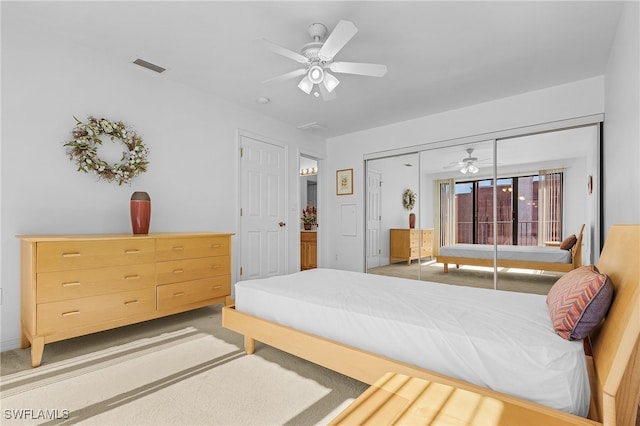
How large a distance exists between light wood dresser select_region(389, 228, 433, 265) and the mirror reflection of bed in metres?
0.05

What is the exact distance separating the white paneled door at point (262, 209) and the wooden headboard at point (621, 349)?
3828 mm

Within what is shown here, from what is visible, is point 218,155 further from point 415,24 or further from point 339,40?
point 415,24

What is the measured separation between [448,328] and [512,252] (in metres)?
3.21

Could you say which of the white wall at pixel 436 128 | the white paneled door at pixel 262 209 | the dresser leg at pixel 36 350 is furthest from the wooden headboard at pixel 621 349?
the white paneled door at pixel 262 209

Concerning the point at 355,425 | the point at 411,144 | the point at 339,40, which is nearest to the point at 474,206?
the point at 411,144

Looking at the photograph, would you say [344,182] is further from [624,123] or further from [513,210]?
[624,123]

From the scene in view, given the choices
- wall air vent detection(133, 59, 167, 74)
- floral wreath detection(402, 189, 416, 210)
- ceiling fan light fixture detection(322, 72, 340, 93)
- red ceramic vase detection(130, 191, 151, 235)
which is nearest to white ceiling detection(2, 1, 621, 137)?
wall air vent detection(133, 59, 167, 74)

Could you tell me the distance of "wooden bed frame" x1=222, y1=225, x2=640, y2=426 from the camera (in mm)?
986

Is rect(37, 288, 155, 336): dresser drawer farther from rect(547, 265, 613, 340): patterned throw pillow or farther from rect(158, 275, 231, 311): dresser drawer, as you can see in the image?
rect(547, 265, 613, 340): patterned throw pillow

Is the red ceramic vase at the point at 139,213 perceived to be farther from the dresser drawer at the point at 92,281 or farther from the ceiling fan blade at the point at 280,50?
the ceiling fan blade at the point at 280,50

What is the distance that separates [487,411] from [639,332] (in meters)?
0.54

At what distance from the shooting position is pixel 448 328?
1528mm

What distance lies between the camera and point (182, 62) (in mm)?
3189

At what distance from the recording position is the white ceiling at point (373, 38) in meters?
2.39
